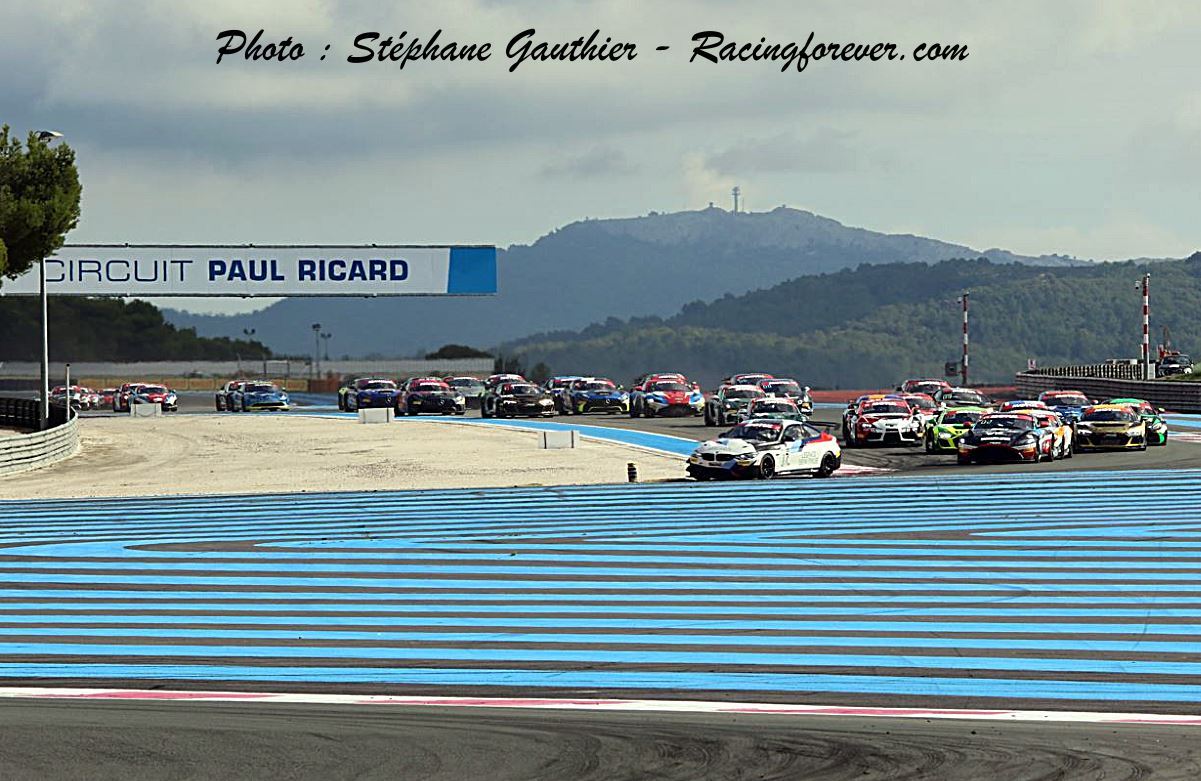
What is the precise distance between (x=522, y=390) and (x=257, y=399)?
48.2 ft

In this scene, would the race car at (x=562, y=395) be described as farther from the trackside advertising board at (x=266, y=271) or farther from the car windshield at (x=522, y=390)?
the trackside advertising board at (x=266, y=271)

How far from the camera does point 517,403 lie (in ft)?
178

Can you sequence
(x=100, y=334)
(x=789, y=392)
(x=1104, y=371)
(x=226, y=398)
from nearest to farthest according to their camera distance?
(x=789, y=392) → (x=226, y=398) → (x=1104, y=371) → (x=100, y=334)

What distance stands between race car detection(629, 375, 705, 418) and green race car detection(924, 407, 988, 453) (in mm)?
17392

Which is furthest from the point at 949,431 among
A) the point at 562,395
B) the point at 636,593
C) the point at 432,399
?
the point at 432,399

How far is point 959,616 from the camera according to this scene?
13.4 meters

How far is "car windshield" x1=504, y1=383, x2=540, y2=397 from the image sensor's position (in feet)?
180

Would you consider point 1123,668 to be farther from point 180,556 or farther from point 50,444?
point 50,444

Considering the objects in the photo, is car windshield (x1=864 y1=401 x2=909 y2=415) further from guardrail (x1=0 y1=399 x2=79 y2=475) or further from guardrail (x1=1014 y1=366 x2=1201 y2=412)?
guardrail (x1=1014 y1=366 x2=1201 y2=412)

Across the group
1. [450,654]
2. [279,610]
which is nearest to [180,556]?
[279,610]

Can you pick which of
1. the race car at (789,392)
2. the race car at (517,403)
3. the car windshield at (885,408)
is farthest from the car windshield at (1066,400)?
the race car at (517,403)

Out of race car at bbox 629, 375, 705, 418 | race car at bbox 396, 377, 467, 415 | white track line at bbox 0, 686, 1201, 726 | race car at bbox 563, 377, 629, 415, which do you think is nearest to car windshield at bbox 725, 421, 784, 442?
white track line at bbox 0, 686, 1201, 726

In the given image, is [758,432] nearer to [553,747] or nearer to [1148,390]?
[553,747]

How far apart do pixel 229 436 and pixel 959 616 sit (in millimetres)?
37583
